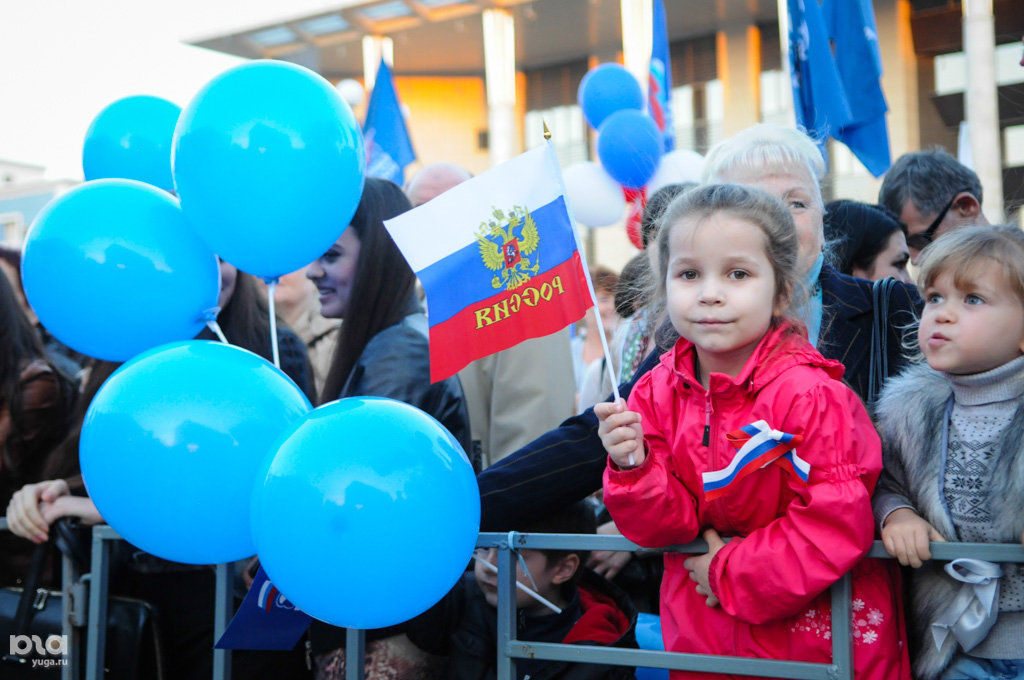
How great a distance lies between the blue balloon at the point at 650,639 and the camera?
2801 mm

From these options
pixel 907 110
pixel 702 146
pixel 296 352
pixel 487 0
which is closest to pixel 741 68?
pixel 702 146

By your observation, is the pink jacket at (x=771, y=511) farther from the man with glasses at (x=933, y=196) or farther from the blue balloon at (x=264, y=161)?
the man with glasses at (x=933, y=196)

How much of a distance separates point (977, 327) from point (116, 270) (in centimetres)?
215

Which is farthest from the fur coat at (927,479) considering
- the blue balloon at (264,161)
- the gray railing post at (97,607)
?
the gray railing post at (97,607)

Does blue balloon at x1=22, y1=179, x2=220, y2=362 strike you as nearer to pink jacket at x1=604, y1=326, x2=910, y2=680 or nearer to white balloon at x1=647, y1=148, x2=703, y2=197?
pink jacket at x1=604, y1=326, x2=910, y2=680

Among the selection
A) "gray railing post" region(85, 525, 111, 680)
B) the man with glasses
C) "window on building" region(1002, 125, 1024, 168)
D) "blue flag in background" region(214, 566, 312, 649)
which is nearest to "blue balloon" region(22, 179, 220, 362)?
"gray railing post" region(85, 525, 111, 680)

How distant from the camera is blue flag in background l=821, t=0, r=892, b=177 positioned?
5477mm

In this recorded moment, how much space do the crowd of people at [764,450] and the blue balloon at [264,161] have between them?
0.48m

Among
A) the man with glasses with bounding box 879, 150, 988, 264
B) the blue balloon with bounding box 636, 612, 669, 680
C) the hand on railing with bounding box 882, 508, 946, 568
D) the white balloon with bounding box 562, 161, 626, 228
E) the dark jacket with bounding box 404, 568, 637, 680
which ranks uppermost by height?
the white balloon with bounding box 562, 161, 626, 228

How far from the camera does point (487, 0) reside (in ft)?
71.9

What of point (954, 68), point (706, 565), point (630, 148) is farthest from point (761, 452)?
point (954, 68)

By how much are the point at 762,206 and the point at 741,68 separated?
1996 centimetres

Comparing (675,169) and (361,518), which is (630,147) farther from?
(361,518)

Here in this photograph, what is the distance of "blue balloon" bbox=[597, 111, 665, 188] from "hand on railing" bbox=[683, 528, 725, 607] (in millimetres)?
4437
